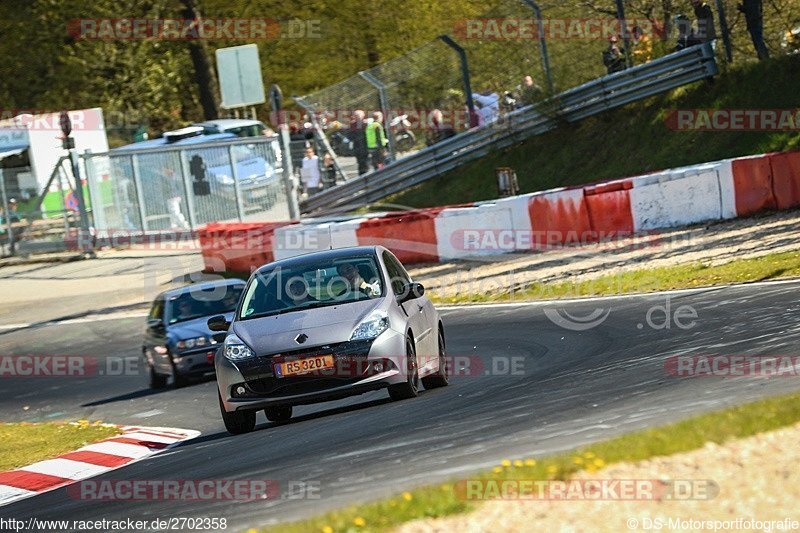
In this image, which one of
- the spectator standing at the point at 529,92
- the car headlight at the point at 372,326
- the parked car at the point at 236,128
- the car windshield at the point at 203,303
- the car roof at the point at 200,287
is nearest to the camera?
the car headlight at the point at 372,326

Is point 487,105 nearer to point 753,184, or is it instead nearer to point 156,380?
point 753,184

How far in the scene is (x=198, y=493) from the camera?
8.30 m

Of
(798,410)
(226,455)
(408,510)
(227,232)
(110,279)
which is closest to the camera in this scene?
(408,510)

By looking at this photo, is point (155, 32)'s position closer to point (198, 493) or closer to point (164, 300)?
point (164, 300)

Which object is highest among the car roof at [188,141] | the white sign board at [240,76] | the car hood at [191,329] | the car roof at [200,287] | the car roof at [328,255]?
the white sign board at [240,76]

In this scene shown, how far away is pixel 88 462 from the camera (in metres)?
11.7

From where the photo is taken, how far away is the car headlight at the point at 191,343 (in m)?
17.2

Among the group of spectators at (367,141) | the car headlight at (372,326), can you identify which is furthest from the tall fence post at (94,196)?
the car headlight at (372,326)

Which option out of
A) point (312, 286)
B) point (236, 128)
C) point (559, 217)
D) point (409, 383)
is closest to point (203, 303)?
point (559, 217)

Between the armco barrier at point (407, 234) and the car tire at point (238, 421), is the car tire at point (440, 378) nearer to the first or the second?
the car tire at point (238, 421)

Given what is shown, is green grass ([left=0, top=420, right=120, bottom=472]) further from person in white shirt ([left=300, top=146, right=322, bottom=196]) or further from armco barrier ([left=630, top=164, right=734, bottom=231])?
person in white shirt ([left=300, top=146, right=322, bottom=196])

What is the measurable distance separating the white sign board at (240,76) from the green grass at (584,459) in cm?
2225

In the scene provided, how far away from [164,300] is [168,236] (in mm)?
13678

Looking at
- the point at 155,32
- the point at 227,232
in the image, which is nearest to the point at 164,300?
the point at 227,232
